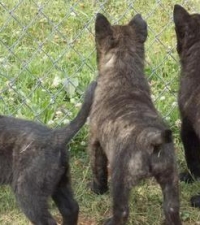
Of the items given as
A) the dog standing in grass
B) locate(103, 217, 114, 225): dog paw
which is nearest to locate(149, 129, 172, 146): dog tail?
the dog standing in grass

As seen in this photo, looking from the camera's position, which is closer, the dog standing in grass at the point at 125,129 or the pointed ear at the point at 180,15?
the dog standing in grass at the point at 125,129

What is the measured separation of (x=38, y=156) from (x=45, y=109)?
150 cm

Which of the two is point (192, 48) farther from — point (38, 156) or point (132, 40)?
point (38, 156)

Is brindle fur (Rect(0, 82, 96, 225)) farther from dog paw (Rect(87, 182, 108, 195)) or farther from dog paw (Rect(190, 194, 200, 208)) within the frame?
dog paw (Rect(190, 194, 200, 208))

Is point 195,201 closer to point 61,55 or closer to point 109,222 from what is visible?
point 109,222

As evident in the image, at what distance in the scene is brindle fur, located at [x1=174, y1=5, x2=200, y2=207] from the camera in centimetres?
503

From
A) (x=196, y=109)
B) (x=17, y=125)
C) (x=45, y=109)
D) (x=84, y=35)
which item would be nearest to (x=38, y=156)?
(x=17, y=125)

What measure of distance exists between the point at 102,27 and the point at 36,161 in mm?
1141

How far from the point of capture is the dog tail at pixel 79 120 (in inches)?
171

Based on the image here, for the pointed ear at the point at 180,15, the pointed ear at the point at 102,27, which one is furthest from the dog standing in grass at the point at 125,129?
the pointed ear at the point at 180,15

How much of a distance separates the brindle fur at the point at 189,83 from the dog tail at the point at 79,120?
2.80ft

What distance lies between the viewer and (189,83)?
507cm

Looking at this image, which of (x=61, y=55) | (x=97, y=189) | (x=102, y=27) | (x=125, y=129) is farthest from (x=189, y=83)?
(x=61, y=55)

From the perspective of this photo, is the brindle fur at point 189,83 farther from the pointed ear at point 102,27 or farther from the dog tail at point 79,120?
the dog tail at point 79,120
